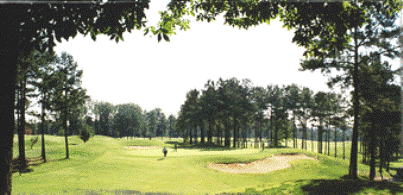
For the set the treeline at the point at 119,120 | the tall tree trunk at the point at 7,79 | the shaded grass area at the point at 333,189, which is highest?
the tall tree trunk at the point at 7,79

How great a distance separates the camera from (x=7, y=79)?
15.9ft

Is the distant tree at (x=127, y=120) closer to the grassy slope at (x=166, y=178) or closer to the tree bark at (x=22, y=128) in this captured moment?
the grassy slope at (x=166, y=178)

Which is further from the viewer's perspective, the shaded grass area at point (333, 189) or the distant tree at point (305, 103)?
the distant tree at point (305, 103)

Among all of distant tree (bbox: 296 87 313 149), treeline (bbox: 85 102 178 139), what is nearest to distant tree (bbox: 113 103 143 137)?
treeline (bbox: 85 102 178 139)

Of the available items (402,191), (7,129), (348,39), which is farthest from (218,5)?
(402,191)

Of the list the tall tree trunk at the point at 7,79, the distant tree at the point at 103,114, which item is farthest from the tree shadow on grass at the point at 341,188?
the distant tree at the point at 103,114

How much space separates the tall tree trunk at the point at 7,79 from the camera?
4375 millimetres

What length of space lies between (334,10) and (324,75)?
55.3 ft

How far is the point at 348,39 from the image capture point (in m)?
6.45

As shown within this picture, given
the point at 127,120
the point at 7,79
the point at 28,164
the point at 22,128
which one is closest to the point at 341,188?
the point at 7,79

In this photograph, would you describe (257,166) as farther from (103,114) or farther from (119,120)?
(103,114)

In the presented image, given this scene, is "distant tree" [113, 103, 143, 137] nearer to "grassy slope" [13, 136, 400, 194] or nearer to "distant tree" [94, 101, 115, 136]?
"distant tree" [94, 101, 115, 136]

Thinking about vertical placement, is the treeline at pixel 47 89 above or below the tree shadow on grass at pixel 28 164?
above

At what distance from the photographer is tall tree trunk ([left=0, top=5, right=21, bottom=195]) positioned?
4.38 metres
